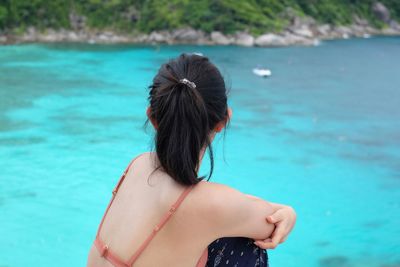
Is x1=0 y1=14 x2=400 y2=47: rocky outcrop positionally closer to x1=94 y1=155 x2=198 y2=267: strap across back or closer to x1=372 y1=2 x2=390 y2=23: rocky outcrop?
x1=372 y1=2 x2=390 y2=23: rocky outcrop

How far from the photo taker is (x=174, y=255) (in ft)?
4.96

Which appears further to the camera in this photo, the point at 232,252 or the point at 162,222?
the point at 232,252

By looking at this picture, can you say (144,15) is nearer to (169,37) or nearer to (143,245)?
(169,37)

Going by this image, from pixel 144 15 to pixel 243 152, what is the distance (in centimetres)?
1746

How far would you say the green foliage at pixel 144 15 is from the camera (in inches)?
954

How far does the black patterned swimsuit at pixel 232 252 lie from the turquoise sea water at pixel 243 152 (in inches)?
43.5

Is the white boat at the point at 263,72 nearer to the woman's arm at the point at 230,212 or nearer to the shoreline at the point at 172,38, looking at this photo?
the shoreline at the point at 172,38

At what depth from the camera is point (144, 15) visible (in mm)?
25203

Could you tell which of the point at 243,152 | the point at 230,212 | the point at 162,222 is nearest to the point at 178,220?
the point at 162,222

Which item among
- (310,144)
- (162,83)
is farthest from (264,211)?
(310,144)

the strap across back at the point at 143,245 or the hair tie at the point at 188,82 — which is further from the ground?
the hair tie at the point at 188,82

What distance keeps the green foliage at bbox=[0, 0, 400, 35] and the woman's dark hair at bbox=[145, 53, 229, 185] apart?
23265 millimetres

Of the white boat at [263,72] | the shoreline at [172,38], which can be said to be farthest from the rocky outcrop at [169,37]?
the white boat at [263,72]

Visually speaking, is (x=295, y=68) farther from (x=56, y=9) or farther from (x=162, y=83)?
(x=162, y=83)
